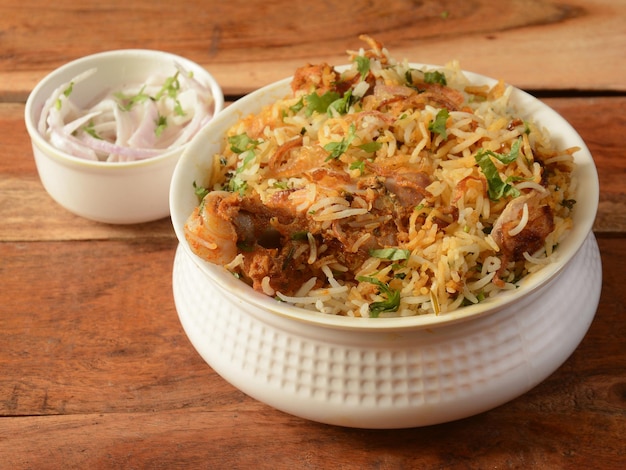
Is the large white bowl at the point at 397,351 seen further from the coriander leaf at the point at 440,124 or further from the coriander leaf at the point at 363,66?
the coriander leaf at the point at 363,66

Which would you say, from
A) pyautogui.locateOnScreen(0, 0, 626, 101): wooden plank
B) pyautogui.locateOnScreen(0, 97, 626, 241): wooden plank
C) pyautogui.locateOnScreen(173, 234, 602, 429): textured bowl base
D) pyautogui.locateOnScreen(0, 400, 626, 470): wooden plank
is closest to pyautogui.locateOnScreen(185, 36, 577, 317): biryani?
pyautogui.locateOnScreen(173, 234, 602, 429): textured bowl base

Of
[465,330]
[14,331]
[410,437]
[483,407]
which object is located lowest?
[14,331]

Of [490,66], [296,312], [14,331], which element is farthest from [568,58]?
[14,331]

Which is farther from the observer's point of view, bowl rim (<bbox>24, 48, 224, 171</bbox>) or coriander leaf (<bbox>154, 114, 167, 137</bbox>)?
coriander leaf (<bbox>154, 114, 167, 137</bbox>)

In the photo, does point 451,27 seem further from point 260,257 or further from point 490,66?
point 260,257

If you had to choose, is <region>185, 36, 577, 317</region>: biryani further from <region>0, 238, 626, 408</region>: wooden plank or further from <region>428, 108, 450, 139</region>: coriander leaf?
<region>0, 238, 626, 408</region>: wooden plank
